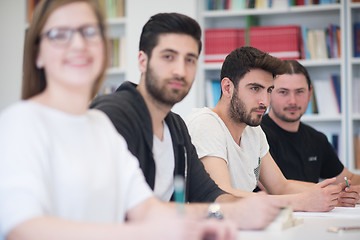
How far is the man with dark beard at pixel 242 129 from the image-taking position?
2.14 metres

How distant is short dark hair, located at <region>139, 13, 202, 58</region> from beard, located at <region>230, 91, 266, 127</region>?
2.53ft

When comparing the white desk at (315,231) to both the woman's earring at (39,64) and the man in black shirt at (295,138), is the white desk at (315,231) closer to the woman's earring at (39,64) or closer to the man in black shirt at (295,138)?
the woman's earring at (39,64)

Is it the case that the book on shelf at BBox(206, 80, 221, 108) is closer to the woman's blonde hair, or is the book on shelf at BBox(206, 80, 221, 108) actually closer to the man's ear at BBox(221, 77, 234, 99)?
the man's ear at BBox(221, 77, 234, 99)

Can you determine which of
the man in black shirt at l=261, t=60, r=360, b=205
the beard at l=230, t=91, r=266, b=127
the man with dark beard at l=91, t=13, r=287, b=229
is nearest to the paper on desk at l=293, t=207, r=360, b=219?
the man with dark beard at l=91, t=13, r=287, b=229

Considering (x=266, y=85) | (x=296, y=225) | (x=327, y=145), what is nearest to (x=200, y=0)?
(x=327, y=145)

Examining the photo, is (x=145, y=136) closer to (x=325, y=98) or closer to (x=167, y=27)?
(x=167, y=27)

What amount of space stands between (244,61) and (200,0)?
1.78 m

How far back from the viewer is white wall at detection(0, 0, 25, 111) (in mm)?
4285

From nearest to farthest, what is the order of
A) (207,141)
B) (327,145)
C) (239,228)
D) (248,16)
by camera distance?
(239,228) → (207,141) → (327,145) → (248,16)

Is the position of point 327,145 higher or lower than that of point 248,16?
lower

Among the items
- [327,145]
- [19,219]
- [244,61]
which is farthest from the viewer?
[327,145]

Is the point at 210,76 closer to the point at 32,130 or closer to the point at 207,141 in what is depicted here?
the point at 207,141

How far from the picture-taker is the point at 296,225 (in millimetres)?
1460

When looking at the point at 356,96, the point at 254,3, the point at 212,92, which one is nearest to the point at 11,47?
the point at 212,92
